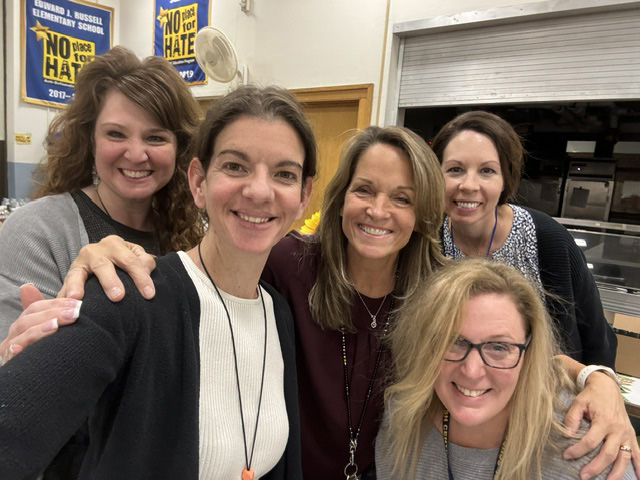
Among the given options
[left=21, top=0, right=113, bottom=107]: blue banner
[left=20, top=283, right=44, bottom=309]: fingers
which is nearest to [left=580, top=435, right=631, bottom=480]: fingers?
[left=20, top=283, right=44, bottom=309]: fingers

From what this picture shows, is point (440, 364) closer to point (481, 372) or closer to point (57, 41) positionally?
point (481, 372)

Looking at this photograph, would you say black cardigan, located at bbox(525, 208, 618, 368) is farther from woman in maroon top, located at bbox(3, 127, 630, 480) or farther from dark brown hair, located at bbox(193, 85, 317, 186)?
dark brown hair, located at bbox(193, 85, 317, 186)

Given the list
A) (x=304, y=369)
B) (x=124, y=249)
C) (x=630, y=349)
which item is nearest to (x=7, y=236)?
(x=124, y=249)

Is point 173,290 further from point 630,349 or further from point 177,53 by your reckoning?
point 177,53

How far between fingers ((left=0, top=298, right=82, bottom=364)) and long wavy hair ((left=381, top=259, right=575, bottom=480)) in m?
0.91

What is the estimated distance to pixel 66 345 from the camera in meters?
0.68

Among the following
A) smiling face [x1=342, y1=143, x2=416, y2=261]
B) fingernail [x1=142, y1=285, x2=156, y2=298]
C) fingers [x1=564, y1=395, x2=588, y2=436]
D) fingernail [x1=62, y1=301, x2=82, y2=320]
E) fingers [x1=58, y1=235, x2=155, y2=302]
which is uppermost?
smiling face [x1=342, y1=143, x2=416, y2=261]

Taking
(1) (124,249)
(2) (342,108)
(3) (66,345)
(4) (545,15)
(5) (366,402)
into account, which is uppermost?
(4) (545,15)

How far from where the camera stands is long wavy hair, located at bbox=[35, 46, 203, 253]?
142 cm

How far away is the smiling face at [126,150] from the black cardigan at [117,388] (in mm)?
613

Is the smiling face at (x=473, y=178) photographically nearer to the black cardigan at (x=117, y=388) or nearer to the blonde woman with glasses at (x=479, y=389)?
the blonde woman with glasses at (x=479, y=389)

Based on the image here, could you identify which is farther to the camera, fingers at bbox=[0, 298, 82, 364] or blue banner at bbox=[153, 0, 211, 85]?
blue banner at bbox=[153, 0, 211, 85]

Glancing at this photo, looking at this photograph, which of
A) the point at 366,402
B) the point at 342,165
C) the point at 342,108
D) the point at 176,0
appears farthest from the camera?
the point at 176,0

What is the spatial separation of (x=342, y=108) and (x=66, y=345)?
4.34 m
